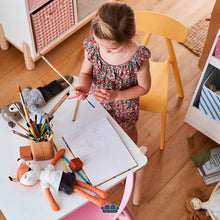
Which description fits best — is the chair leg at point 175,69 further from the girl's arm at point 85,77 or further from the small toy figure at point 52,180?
the small toy figure at point 52,180

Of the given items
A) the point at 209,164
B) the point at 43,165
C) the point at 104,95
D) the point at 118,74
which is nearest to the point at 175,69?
the point at 209,164

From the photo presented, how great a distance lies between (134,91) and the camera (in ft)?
Result: 4.67

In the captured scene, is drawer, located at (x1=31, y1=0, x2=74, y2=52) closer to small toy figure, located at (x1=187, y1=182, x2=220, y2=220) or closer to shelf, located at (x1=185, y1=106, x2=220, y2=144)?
shelf, located at (x1=185, y1=106, x2=220, y2=144)

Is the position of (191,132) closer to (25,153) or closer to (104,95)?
(104,95)

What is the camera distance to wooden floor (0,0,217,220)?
181 centimetres

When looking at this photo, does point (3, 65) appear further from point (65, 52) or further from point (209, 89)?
point (209, 89)

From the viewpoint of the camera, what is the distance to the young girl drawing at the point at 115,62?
1.13 m

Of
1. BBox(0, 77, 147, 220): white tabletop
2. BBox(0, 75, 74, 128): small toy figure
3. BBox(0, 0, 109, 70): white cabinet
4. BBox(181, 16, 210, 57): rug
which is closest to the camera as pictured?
BBox(0, 77, 147, 220): white tabletop

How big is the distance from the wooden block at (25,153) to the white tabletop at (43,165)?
35 mm

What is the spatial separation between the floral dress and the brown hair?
191 mm

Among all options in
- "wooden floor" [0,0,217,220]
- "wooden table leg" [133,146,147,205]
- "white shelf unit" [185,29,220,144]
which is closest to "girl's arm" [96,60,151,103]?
"wooden table leg" [133,146,147,205]

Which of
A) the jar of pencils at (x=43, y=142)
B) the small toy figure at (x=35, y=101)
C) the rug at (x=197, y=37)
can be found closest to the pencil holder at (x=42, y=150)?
the jar of pencils at (x=43, y=142)

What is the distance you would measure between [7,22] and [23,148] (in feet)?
4.08

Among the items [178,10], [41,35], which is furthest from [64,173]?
[178,10]
